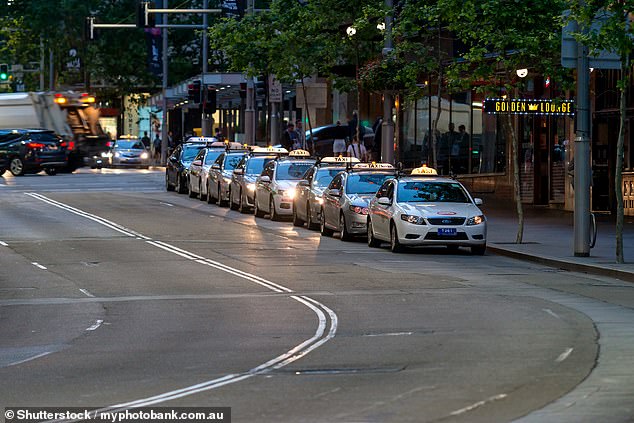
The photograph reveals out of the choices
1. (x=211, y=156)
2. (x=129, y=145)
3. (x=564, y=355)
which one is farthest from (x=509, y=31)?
(x=129, y=145)

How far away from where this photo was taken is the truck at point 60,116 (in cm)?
6719

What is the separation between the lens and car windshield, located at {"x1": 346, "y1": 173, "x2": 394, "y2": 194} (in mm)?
33469

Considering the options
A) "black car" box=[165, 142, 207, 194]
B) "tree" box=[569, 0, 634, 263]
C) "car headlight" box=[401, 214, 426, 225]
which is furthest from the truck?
"tree" box=[569, 0, 634, 263]

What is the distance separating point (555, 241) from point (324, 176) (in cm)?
758

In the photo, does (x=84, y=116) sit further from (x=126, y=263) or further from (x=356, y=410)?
(x=356, y=410)

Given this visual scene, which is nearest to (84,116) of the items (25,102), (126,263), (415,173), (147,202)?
(25,102)

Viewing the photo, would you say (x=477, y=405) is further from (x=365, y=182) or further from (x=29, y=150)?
(x=29, y=150)

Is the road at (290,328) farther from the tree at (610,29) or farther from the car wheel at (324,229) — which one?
the tree at (610,29)

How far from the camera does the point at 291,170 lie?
132 ft

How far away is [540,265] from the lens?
2702 cm

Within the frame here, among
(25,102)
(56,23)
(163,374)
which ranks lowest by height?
(163,374)

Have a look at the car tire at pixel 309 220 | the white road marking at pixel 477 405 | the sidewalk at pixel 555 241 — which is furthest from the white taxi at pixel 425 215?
the white road marking at pixel 477 405

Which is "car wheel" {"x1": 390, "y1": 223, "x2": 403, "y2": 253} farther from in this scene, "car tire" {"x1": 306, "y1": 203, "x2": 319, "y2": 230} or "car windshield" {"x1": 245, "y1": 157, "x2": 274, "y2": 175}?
"car windshield" {"x1": 245, "y1": 157, "x2": 274, "y2": 175}

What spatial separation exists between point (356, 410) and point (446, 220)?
18248mm
